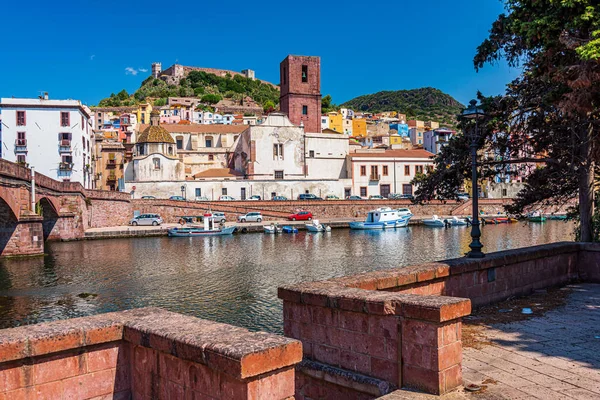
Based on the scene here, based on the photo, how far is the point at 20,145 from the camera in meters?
52.7

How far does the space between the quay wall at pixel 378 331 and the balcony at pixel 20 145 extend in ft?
176

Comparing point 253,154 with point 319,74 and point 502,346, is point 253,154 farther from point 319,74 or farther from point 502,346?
point 502,346

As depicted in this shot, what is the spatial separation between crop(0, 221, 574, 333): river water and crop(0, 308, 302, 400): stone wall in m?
10.3

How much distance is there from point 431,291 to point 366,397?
2.80m

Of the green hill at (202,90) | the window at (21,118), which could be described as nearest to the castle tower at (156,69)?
the green hill at (202,90)

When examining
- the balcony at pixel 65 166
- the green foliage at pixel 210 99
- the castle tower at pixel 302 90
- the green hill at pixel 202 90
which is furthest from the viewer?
the green hill at pixel 202 90

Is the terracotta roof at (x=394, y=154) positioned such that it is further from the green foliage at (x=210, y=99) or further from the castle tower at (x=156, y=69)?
the castle tower at (x=156, y=69)

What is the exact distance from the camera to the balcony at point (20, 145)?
52444 millimetres

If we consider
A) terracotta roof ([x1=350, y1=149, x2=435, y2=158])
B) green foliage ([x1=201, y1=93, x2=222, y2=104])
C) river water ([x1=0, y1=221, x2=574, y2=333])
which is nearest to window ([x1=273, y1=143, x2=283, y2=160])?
terracotta roof ([x1=350, y1=149, x2=435, y2=158])

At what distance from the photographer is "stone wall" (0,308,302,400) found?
376 centimetres

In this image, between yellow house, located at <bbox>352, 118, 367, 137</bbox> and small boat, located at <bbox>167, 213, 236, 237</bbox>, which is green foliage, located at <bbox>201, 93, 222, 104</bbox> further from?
small boat, located at <bbox>167, 213, 236, 237</bbox>

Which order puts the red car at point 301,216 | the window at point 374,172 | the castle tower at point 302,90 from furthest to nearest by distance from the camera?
the castle tower at point 302,90 < the window at point 374,172 < the red car at point 301,216

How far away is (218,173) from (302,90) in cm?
1567

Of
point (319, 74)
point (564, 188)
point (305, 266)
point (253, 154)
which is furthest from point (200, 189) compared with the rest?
point (564, 188)
